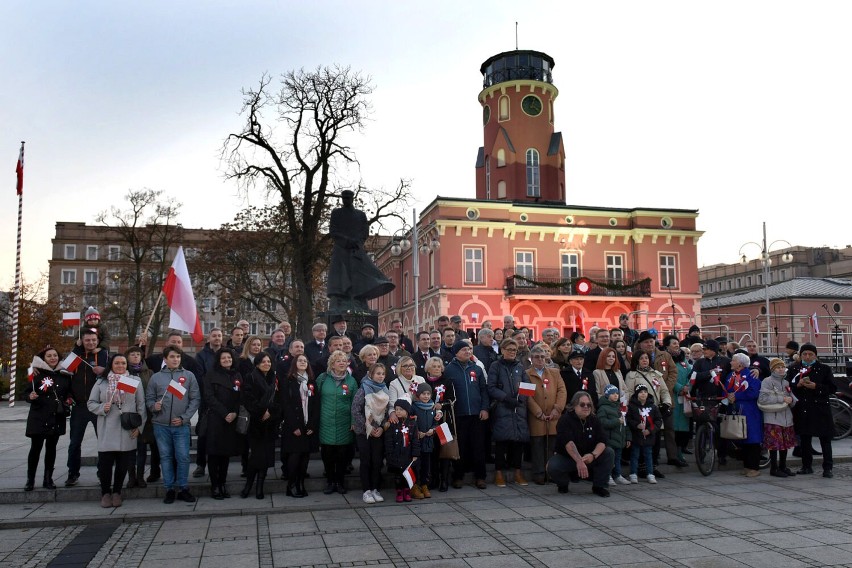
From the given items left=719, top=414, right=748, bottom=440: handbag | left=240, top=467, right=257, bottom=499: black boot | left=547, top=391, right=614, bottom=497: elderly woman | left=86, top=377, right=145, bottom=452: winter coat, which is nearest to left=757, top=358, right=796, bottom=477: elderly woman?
left=719, top=414, right=748, bottom=440: handbag

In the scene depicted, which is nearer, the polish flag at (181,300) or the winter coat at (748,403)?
the winter coat at (748,403)

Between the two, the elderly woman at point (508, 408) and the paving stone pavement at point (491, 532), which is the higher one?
the elderly woman at point (508, 408)

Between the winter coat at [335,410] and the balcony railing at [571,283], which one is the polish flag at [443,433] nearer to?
the winter coat at [335,410]

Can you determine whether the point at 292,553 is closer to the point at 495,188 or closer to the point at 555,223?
the point at 555,223

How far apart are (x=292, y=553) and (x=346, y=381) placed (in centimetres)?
295

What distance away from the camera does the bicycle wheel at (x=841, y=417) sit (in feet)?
44.3

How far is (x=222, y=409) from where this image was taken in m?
8.64

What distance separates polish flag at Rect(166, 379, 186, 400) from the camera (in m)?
8.58

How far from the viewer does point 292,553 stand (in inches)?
254

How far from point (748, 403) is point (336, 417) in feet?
20.2

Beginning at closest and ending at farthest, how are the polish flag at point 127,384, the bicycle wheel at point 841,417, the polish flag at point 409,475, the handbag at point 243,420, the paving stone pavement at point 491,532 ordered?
the paving stone pavement at point 491,532 < the polish flag at point 127,384 < the handbag at point 243,420 < the polish flag at point 409,475 < the bicycle wheel at point 841,417

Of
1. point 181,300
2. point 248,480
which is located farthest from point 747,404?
point 181,300

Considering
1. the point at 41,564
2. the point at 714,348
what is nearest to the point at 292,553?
the point at 41,564

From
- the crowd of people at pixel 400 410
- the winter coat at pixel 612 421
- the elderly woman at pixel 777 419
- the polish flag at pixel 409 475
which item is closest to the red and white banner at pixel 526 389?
the crowd of people at pixel 400 410
